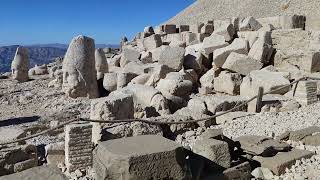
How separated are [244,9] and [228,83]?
59.2 feet

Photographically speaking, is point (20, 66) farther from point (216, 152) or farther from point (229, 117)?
point (216, 152)

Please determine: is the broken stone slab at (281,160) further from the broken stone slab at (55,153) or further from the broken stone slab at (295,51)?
the broken stone slab at (295,51)

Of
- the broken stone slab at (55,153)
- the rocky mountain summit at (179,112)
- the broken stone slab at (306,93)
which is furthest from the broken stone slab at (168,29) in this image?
the broken stone slab at (55,153)

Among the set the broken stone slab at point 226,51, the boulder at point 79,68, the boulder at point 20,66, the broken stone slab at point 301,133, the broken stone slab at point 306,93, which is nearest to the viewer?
the broken stone slab at point 301,133

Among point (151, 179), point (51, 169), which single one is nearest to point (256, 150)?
point (151, 179)

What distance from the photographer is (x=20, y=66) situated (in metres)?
19.1

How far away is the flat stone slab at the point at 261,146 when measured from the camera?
19.6 feet

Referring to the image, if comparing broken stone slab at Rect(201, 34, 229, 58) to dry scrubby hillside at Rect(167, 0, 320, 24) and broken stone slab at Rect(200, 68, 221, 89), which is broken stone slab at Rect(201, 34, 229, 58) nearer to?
broken stone slab at Rect(200, 68, 221, 89)

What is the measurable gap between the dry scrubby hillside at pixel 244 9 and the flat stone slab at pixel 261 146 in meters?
14.9

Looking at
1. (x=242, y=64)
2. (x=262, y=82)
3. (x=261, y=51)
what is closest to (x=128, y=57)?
(x=242, y=64)

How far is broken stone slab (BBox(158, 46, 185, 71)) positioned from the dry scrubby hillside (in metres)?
9.45

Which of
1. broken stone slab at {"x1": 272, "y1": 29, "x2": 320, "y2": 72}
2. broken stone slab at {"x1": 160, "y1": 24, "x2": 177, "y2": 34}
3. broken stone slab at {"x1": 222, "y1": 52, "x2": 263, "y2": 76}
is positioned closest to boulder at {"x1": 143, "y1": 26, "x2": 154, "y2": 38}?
broken stone slab at {"x1": 160, "y1": 24, "x2": 177, "y2": 34}

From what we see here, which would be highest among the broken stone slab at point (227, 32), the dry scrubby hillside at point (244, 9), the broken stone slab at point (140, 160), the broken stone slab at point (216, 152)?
the dry scrubby hillside at point (244, 9)

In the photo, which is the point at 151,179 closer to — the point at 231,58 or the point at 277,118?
the point at 277,118
